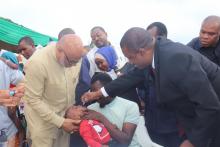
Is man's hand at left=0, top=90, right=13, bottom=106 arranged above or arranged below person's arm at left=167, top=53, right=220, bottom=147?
below

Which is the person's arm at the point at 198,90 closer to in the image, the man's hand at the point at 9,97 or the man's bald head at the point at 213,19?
the man's bald head at the point at 213,19

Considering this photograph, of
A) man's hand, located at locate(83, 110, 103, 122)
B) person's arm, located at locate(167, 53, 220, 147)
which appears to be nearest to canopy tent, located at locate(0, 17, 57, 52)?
man's hand, located at locate(83, 110, 103, 122)

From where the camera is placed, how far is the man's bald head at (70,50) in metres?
3.38

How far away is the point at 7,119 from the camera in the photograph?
4.38m

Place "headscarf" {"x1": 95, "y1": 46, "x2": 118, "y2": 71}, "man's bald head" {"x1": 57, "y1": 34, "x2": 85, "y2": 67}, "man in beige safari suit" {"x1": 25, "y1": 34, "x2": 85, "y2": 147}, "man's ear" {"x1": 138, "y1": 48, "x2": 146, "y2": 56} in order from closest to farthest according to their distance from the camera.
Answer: "man's ear" {"x1": 138, "y1": 48, "x2": 146, "y2": 56}
"man's bald head" {"x1": 57, "y1": 34, "x2": 85, "y2": 67}
"man in beige safari suit" {"x1": 25, "y1": 34, "x2": 85, "y2": 147}
"headscarf" {"x1": 95, "y1": 46, "x2": 118, "y2": 71}

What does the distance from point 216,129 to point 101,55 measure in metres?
1.93

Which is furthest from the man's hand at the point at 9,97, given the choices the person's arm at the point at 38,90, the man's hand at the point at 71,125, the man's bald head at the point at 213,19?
the man's bald head at the point at 213,19

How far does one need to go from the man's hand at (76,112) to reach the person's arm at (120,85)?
12cm

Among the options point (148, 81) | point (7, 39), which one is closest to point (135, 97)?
point (148, 81)

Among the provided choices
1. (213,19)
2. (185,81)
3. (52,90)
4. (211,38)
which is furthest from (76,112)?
(213,19)

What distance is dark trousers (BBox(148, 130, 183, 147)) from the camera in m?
3.45

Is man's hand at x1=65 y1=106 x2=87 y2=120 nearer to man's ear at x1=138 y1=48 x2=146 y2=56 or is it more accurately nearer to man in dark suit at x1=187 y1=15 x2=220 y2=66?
man's ear at x1=138 y1=48 x2=146 y2=56

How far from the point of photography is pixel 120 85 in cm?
353

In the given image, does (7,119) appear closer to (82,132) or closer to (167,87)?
(82,132)
